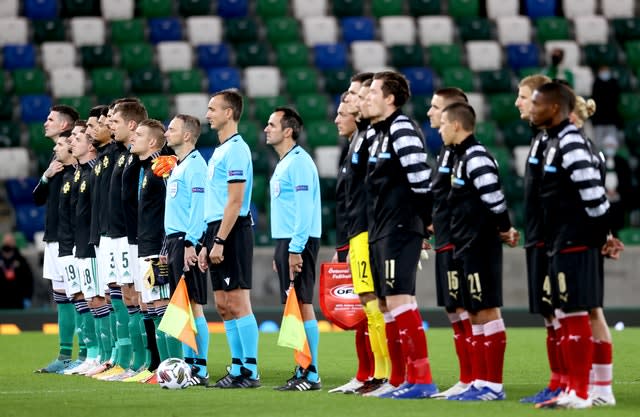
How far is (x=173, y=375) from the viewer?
Result: 10977 mm

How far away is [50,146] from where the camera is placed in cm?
2158

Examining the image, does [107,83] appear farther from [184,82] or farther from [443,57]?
[443,57]

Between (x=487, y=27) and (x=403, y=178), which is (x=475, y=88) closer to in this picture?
(x=487, y=27)

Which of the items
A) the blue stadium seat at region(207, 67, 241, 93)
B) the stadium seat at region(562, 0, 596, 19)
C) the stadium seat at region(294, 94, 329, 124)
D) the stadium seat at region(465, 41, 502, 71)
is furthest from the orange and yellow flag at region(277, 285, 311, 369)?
the stadium seat at region(562, 0, 596, 19)

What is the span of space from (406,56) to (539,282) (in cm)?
1509

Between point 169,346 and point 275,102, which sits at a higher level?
point 275,102

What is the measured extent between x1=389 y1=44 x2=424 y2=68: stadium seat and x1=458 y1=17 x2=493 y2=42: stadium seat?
1.27 m

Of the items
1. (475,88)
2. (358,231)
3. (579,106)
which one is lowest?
(358,231)

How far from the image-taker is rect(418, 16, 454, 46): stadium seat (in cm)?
2500

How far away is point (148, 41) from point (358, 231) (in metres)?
15.1

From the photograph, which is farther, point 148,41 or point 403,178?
point 148,41

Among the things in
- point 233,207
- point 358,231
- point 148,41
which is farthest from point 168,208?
point 148,41

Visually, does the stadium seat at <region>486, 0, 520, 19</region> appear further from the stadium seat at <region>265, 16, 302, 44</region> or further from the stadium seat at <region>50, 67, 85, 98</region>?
the stadium seat at <region>50, 67, 85, 98</region>

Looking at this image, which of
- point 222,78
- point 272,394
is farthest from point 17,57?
point 272,394
